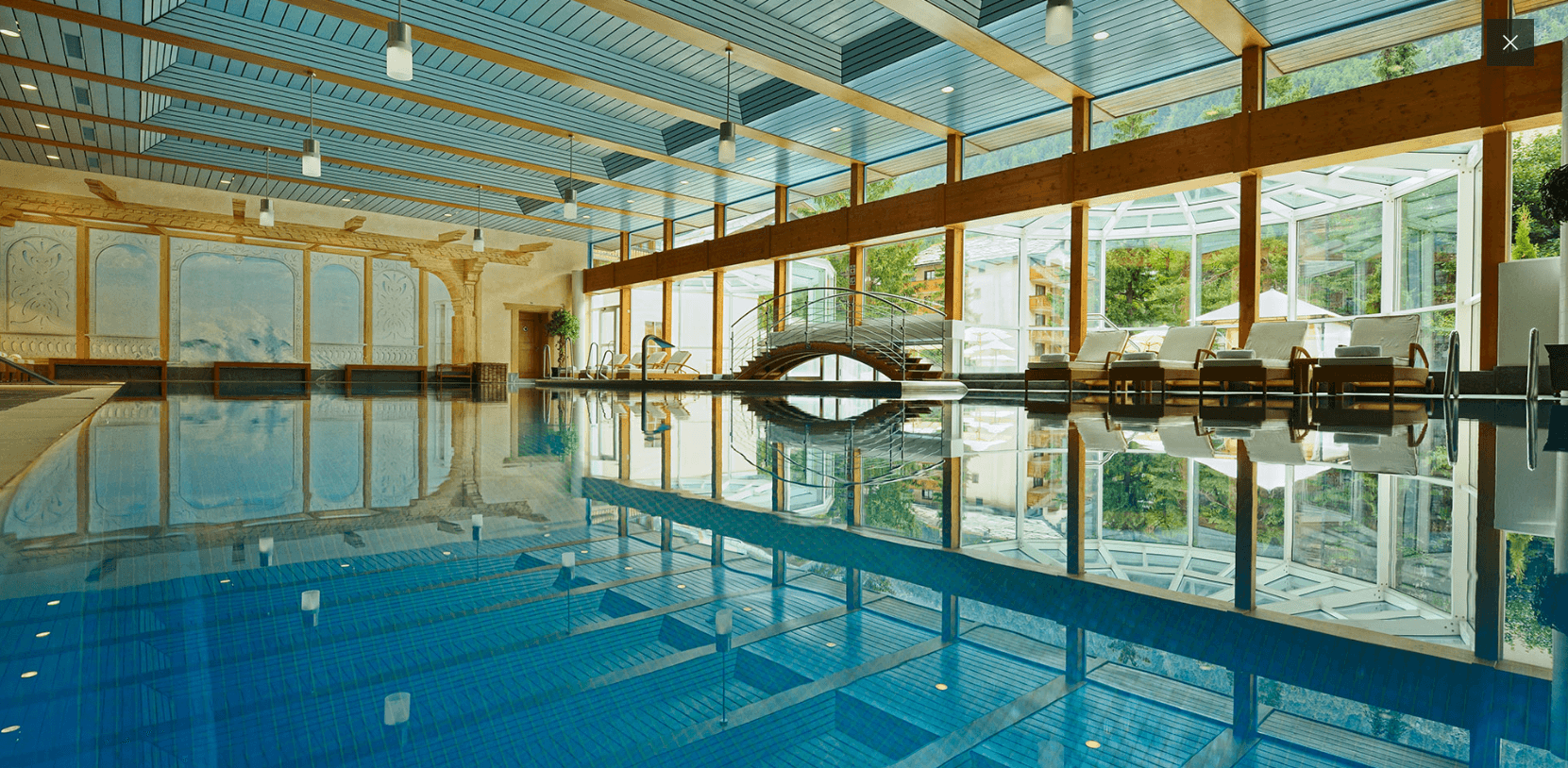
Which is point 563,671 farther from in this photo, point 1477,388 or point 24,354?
point 24,354

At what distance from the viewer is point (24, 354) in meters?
13.7

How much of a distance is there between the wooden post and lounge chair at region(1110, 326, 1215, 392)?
1.16 m

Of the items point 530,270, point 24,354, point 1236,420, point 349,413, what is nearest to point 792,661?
point 1236,420

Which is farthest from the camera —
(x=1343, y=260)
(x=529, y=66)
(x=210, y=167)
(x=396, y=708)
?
(x=210, y=167)

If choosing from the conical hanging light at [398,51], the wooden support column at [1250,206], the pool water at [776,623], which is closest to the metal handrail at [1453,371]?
the wooden support column at [1250,206]

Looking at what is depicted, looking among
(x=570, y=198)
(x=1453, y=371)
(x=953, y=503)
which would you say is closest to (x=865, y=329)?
(x=570, y=198)

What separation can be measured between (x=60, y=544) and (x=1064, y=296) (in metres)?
15.8

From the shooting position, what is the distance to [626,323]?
20.2m

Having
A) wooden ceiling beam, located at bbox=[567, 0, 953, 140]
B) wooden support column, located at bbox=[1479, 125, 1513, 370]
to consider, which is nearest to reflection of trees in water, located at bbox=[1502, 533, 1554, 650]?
wooden ceiling beam, located at bbox=[567, 0, 953, 140]

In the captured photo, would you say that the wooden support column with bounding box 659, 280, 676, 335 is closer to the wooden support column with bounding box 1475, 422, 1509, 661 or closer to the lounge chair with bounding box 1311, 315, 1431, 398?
the lounge chair with bounding box 1311, 315, 1431, 398

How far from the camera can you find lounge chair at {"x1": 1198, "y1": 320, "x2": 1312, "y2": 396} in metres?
8.53

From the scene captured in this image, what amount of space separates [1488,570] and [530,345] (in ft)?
70.8

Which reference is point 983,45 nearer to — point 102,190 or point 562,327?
point 562,327

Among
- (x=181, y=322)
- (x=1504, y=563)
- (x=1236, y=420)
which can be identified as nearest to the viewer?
(x=1504, y=563)
